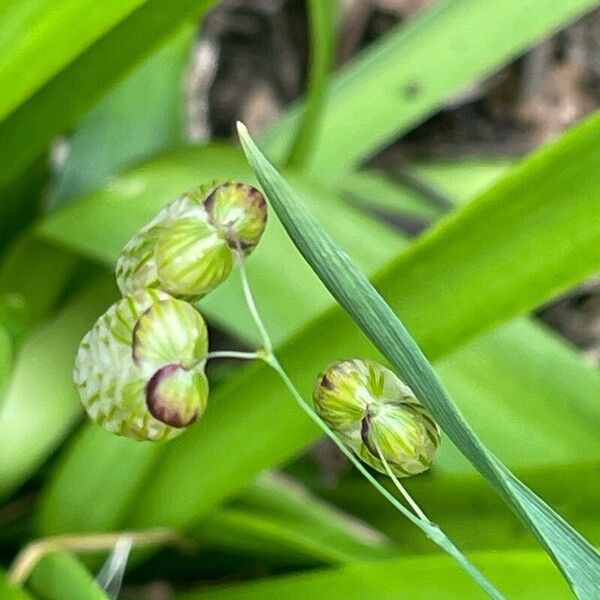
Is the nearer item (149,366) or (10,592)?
(149,366)

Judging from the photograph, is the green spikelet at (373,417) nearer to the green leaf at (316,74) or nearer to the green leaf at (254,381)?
the green leaf at (254,381)

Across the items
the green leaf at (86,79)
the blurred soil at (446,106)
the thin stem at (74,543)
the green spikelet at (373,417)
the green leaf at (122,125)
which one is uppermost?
the green leaf at (86,79)

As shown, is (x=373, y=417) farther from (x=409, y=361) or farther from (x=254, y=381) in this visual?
(x=254, y=381)

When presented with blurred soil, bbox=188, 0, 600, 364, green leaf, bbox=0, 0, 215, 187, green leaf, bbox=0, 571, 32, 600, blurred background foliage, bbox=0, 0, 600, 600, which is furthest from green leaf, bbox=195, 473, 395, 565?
blurred soil, bbox=188, 0, 600, 364

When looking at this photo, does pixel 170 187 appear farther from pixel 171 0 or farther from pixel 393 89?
pixel 393 89

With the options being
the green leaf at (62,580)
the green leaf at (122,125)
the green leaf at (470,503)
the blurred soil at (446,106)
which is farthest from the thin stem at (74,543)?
the blurred soil at (446,106)

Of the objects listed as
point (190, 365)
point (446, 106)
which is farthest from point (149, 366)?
point (446, 106)
